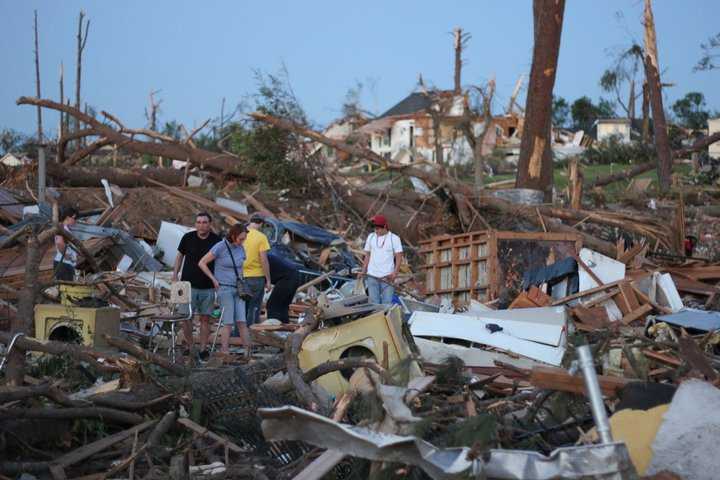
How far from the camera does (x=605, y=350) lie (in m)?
6.40

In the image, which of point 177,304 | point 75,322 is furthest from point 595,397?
point 177,304

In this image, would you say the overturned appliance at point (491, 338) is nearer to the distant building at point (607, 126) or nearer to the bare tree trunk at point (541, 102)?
the bare tree trunk at point (541, 102)

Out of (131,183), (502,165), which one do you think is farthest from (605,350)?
(502,165)

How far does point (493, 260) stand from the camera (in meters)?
13.2

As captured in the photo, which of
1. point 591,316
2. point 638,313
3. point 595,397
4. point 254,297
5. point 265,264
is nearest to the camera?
point 595,397

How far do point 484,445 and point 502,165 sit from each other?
40901 mm

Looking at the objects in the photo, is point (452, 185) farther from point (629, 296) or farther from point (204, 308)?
point (204, 308)

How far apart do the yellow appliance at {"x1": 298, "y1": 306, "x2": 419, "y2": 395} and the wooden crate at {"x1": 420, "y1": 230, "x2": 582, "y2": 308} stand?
606 cm

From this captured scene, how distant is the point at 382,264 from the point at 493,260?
2.47 metres

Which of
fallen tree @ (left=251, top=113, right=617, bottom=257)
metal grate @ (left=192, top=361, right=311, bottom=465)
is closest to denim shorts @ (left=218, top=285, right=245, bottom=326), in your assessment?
metal grate @ (left=192, top=361, right=311, bottom=465)

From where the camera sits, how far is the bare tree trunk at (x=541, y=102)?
19.3 m

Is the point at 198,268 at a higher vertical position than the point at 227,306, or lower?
higher

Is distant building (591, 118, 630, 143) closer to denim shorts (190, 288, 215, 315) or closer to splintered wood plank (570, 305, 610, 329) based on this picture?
splintered wood plank (570, 305, 610, 329)

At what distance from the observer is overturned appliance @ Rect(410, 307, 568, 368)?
8648 mm
